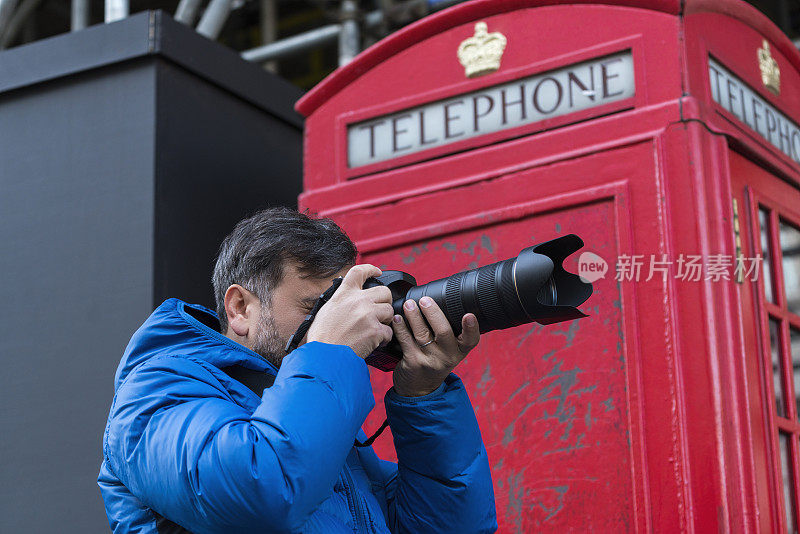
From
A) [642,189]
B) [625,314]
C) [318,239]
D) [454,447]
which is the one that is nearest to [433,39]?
[642,189]

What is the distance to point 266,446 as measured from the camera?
54.3 inches

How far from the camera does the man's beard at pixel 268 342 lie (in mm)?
1705

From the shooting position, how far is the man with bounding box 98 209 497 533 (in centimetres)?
139

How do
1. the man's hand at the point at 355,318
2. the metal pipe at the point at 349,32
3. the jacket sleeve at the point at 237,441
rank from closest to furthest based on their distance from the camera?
the jacket sleeve at the point at 237,441 → the man's hand at the point at 355,318 → the metal pipe at the point at 349,32

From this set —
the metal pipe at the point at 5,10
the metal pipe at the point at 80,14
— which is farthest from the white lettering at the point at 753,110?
the metal pipe at the point at 80,14

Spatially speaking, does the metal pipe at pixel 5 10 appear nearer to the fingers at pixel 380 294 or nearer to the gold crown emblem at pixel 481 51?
the gold crown emblem at pixel 481 51

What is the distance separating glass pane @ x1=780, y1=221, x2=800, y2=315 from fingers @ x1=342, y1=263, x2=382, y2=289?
128 centimetres

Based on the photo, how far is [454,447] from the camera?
69.2 inches

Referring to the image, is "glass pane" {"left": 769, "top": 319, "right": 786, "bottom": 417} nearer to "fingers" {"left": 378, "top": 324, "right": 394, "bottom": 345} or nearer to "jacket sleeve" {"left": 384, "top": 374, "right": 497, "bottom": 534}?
"jacket sleeve" {"left": 384, "top": 374, "right": 497, "bottom": 534}

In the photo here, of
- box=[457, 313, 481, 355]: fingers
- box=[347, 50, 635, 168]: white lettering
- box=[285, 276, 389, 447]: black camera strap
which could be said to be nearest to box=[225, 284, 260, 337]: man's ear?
box=[285, 276, 389, 447]: black camera strap

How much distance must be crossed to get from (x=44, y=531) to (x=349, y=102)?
1.39 metres

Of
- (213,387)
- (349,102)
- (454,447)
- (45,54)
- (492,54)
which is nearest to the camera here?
(213,387)

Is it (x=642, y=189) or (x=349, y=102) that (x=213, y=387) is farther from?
(x=349, y=102)

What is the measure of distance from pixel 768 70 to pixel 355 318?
1.62 metres
